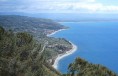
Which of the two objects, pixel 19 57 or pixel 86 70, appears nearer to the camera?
pixel 86 70

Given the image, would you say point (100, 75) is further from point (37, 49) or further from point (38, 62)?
point (37, 49)

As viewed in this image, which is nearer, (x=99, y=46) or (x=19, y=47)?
(x=19, y=47)

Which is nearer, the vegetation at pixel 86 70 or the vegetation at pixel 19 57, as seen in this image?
the vegetation at pixel 86 70

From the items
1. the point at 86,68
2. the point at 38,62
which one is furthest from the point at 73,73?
the point at 38,62

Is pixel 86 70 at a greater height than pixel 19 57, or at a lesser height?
greater

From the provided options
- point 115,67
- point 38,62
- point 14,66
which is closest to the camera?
point 14,66

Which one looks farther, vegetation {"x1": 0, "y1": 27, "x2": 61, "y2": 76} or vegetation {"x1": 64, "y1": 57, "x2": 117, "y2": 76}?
vegetation {"x1": 0, "y1": 27, "x2": 61, "y2": 76}

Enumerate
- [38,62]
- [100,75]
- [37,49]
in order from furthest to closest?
[37,49]
[38,62]
[100,75]

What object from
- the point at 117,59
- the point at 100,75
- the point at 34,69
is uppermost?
the point at 100,75
